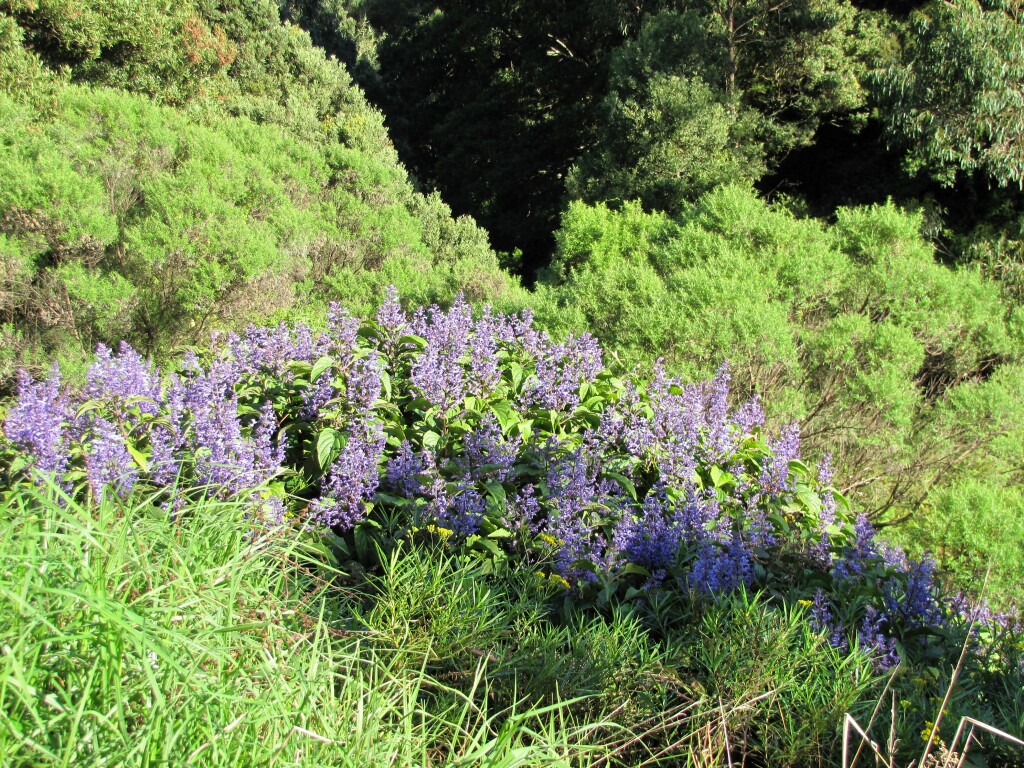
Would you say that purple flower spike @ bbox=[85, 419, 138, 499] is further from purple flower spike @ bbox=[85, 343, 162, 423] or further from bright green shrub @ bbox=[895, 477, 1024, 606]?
bright green shrub @ bbox=[895, 477, 1024, 606]

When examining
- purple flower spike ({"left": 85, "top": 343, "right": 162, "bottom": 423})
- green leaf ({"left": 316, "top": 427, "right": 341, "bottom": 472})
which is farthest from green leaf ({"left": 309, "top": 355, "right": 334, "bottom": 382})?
purple flower spike ({"left": 85, "top": 343, "right": 162, "bottom": 423})

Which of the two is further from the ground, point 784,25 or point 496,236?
point 784,25

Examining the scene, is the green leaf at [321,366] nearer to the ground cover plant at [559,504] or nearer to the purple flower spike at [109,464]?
the ground cover plant at [559,504]

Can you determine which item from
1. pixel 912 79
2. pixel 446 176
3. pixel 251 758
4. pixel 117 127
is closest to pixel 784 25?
pixel 912 79

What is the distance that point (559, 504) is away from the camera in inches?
110

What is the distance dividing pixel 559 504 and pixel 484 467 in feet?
1.17

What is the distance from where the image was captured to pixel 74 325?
777 cm

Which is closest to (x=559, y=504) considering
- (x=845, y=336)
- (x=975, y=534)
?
(x=975, y=534)

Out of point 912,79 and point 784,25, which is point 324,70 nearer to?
point 784,25

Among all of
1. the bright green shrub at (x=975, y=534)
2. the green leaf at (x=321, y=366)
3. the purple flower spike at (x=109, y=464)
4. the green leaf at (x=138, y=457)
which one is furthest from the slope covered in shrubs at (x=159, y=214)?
the purple flower spike at (x=109, y=464)

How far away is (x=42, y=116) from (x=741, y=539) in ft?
32.4

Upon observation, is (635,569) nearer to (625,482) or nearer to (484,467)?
(625,482)

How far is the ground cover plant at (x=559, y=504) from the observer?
7.29 feet

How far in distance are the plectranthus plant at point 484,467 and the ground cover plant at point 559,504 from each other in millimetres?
11
